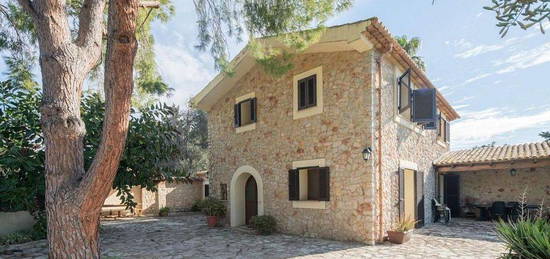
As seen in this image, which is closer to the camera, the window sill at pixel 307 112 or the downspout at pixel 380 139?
the downspout at pixel 380 139

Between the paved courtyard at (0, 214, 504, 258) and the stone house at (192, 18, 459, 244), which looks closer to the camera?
the paved courtyard at (0, 214, 504, 258)

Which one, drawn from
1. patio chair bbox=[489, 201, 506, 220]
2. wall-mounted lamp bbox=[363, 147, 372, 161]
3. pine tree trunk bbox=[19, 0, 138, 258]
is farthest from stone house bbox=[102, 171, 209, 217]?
patio chair bbox=[489, 201, 506, 220]

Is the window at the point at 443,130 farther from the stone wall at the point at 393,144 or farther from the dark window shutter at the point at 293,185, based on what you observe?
the dark window shutter at the point at 293,185

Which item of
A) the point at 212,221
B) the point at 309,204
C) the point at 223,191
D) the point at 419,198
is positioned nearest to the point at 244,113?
the point at 223,191

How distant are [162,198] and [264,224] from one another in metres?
10.8

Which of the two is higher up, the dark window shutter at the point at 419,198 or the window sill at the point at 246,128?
the window sill at the point at 246,128

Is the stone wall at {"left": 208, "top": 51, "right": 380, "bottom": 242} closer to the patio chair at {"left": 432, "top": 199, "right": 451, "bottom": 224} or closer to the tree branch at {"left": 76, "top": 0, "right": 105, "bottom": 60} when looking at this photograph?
the patio chair at {"left": 432, "top": 199, "right": 451, "bottom": 224}

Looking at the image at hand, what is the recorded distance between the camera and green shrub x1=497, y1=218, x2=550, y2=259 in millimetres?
4398

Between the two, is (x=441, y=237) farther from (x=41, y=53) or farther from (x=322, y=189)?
(x=41, y=53)

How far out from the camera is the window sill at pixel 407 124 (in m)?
9.90

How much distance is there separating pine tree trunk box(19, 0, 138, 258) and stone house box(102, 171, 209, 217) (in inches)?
495

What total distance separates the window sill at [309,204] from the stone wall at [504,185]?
8303 mm

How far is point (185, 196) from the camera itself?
798 inches

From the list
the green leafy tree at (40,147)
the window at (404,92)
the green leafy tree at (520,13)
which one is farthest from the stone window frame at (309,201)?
the green leafy tree at (520,13)
